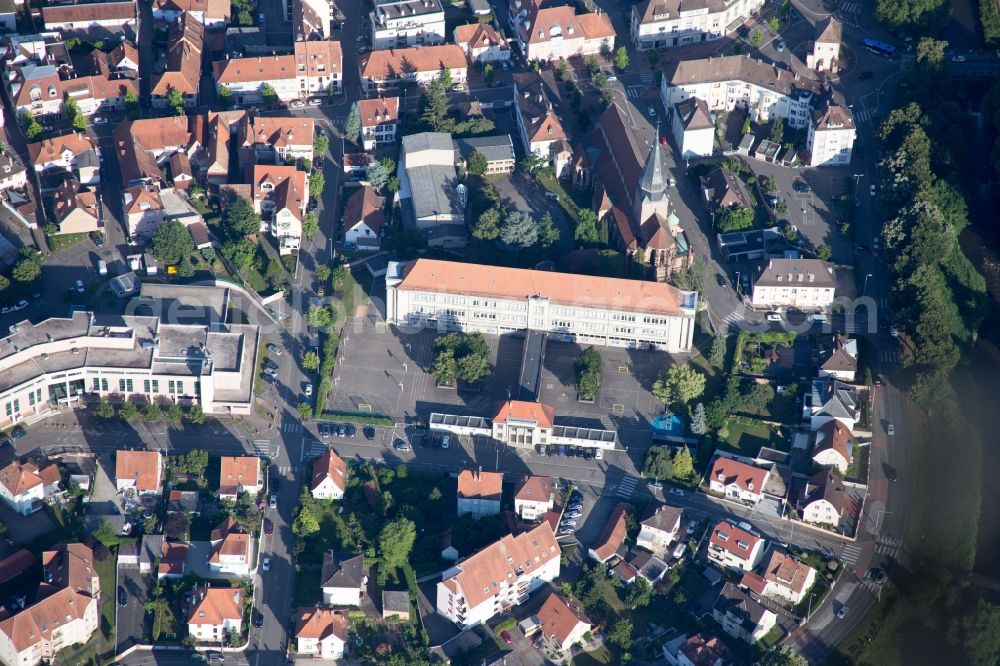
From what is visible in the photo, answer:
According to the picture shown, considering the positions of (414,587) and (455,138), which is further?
(455,138)

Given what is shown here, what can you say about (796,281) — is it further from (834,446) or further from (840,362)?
(834,446)

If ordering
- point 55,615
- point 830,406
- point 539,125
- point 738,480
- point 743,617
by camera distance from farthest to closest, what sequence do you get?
point 539,125, point 830,406, point 738,480, point 743,617, point 55,615

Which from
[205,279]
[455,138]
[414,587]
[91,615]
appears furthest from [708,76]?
[91,615]

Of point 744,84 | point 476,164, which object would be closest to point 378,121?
point 476,164

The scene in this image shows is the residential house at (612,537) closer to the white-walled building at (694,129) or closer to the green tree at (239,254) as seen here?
the green tree at (239,254)

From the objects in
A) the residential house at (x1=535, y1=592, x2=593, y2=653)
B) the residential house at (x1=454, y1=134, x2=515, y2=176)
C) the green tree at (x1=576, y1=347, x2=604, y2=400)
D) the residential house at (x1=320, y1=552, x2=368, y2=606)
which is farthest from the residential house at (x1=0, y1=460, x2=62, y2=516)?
the residential house at (x1=454, y1=134, x2=515, y2=176)

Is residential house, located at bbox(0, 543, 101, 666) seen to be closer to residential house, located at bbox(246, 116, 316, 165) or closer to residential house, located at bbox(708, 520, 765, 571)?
residential house, located at bbox(708, 520, 765, 571)

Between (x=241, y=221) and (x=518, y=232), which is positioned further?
(x=241, y=221)

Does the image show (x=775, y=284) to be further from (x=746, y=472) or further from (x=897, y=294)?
(x=746, y=472)
